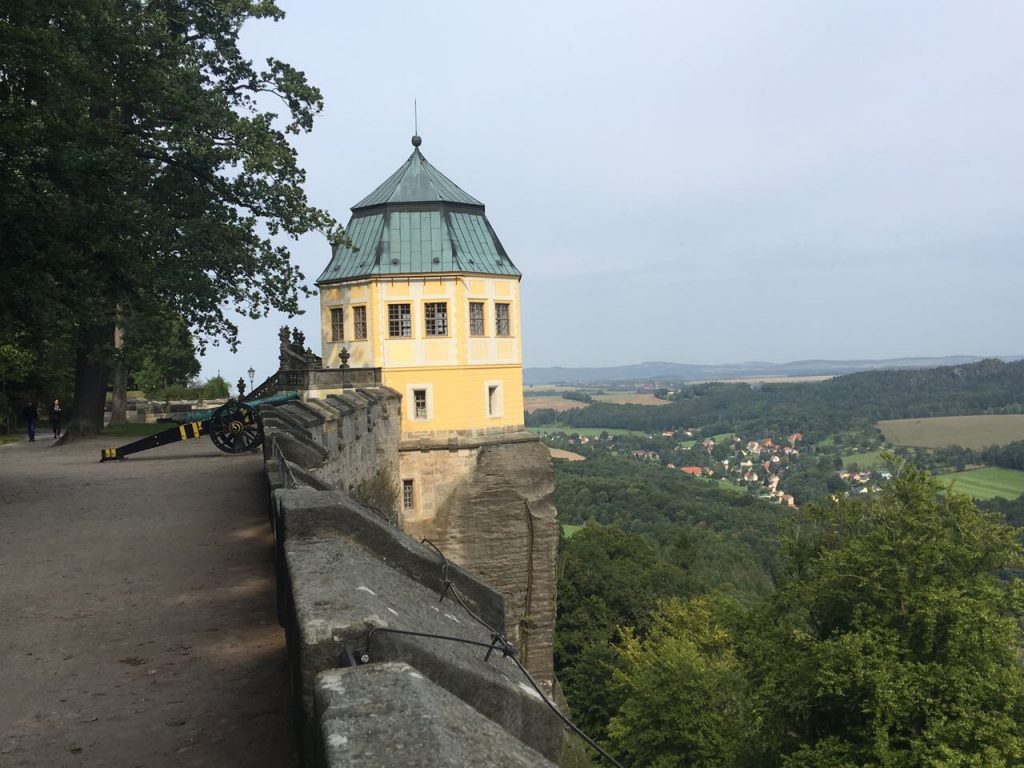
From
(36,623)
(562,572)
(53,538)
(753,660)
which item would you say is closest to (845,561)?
(753,660)

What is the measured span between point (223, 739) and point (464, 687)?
144cm

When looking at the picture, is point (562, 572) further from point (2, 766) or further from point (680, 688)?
point (2, 766)

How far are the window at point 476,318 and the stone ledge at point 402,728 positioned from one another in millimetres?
26582

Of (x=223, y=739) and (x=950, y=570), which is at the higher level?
(x=223, y=739)

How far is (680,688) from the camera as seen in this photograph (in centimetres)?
2819

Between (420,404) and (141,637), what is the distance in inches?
918

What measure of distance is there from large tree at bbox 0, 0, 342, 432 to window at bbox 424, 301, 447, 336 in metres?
4.91

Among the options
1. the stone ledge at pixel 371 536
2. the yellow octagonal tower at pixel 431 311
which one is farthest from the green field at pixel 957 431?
the stone ledge at pixel 371 536

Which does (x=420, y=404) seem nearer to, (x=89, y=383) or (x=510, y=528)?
(x=510, y=528)

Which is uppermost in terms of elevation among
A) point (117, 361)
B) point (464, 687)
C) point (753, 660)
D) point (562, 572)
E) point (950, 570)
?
point (117, 361)

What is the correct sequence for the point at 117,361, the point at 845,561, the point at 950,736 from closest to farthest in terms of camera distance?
the point at 950,736 → the point at 845,561 → the point at 117,361

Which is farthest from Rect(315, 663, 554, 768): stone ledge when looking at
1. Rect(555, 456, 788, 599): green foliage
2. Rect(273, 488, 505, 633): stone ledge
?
Rect(555, 456, 788, 599): green foliage

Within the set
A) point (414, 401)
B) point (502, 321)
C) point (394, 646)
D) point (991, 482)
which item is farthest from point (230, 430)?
point (991, 482)

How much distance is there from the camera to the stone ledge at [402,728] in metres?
2.02
